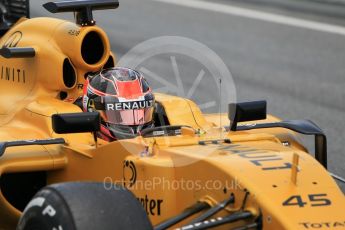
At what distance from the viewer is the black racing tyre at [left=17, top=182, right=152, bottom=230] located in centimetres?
592

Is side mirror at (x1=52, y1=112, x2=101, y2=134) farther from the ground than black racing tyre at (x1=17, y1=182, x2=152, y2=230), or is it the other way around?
side mirror at (x1=52, y1=112, x2=101, y2=134)

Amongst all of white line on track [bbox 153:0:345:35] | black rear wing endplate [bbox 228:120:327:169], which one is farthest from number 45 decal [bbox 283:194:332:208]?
white line on track [bbox 153:0:345:35]

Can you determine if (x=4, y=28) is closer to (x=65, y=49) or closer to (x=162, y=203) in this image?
(x=65, y=49)

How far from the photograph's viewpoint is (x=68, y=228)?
593 cm

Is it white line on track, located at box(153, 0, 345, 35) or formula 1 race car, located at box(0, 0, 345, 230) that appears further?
white line on track, located at box(153, 0, 345, 35)

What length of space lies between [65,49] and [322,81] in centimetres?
624

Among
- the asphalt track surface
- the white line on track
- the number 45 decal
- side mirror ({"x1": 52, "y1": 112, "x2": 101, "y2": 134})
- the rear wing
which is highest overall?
the rear wing

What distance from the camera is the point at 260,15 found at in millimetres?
17938

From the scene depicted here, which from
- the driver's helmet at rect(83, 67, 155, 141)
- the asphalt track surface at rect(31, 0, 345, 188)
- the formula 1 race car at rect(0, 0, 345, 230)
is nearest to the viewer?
→ the formula 1 race car at rect(0, 0, 345, 230)

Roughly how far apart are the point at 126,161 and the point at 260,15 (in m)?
11.2

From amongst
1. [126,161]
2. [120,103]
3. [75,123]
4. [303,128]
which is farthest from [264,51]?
[126,161]

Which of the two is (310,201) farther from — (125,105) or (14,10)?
(14,10)

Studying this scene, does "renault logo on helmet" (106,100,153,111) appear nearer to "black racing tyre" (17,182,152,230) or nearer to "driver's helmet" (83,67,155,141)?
"driver's helmet" (83,67,155,141)

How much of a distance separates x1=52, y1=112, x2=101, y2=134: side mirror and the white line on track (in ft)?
32.6
